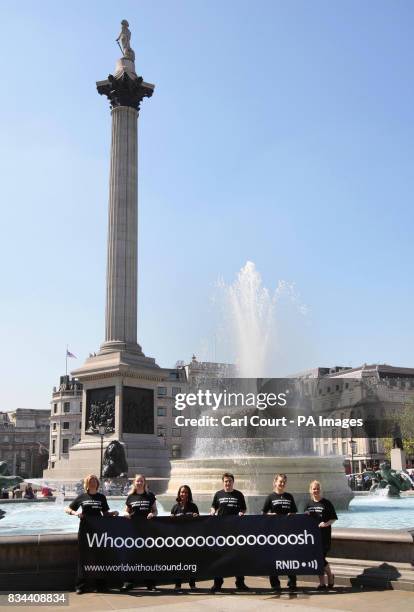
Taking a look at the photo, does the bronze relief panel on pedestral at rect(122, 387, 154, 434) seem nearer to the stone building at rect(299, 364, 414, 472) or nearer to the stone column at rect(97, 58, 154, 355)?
the stone column at rect(97, 58, 154, 355)

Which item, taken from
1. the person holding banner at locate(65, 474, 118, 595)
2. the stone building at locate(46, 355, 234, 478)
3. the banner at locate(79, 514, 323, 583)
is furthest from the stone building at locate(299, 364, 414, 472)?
the person holding banner at locate(65, 474, 118, 595)

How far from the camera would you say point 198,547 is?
30.6ft

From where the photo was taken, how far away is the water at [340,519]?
16.6 meters

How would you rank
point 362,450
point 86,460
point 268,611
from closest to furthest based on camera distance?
point 268,611
point 86,460
point 362,450

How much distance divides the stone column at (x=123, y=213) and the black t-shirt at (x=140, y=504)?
36.8 meters

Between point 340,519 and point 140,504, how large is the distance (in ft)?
31.0

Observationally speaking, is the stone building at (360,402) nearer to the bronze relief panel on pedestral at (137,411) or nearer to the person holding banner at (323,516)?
the bronze relief panel on pedestral at (137,411)

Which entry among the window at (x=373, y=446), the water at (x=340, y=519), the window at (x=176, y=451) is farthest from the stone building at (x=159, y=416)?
the water at (x=340, y=519)

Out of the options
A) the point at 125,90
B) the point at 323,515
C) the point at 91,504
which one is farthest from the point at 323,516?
the point at 125,90

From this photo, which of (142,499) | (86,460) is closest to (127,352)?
(86,460)

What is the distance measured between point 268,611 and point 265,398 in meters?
17.5

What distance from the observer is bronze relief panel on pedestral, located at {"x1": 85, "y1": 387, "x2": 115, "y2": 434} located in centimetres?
4316

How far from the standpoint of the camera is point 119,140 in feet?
169

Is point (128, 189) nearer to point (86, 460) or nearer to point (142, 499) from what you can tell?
point (86, 460)
